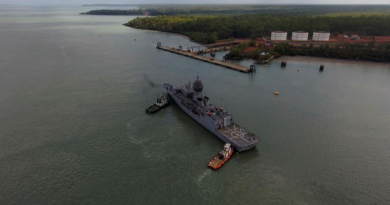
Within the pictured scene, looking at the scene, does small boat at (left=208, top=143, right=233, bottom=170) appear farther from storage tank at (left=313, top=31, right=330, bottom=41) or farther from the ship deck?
storage tank at (left=313, top=31, right=330, bottom=41)

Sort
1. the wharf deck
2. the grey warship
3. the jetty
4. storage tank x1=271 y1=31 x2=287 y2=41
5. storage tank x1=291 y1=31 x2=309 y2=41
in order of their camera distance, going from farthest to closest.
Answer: storage tank x1=271 y1=31 x2=287 y2=41, storage tank x1=291 y1=31 x2=309 y2=41, the wharf deck, the jetty, the grey warship

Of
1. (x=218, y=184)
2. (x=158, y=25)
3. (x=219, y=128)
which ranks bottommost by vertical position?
(x=218, y=184)

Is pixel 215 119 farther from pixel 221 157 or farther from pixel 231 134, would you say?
pixel 221 157

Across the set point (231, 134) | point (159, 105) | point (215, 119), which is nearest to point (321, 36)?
point (159, 105)

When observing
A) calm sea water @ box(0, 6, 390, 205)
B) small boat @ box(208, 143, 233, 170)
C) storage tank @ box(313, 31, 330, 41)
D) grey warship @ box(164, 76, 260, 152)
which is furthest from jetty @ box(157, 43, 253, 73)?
storage tank @ box(313, 31, 330, 41)

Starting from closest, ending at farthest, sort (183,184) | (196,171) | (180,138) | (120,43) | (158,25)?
(183,184) → (196,171) → (180,138) → (120,43) → (158,25)

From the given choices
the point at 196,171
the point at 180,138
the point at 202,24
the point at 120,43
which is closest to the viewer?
the point at 196,171

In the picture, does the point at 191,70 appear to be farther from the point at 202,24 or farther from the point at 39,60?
the point at 202,24

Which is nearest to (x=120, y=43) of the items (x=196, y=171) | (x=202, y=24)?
(x=202, y=24)
